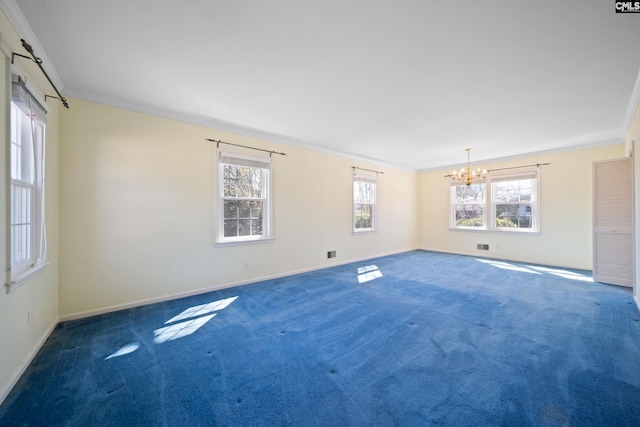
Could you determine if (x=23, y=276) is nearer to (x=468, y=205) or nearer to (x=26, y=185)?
(x=26, y=185)

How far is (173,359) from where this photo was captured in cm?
206

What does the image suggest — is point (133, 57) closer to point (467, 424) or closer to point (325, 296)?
point (325, 296)

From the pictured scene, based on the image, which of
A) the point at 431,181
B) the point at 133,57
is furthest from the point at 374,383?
the point at 431,181

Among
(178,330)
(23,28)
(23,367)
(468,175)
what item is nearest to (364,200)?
(468,175)

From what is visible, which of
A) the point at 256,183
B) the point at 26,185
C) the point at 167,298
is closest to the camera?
the point at 26,185

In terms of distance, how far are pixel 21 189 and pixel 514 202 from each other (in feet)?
27.5

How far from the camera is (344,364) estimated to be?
77.9 inches

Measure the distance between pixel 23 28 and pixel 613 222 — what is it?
765cm

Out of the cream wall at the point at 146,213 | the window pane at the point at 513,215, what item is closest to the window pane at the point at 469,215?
the window pane at the point at 513,215

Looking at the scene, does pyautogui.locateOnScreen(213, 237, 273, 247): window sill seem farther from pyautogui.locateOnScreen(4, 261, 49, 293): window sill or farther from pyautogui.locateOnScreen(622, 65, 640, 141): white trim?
pyautogui.locateOnScreen(622, 65, 640, 141): white trim

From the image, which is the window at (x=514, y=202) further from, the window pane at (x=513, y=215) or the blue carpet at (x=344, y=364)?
the blue carpet at (x=344, y=364)

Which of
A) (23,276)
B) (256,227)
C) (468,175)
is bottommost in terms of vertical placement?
(23,276)

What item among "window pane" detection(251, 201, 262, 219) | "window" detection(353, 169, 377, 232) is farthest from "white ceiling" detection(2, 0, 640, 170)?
"window" detection(353, 169, 377, 232)

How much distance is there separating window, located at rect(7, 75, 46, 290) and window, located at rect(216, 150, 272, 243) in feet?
6.19
